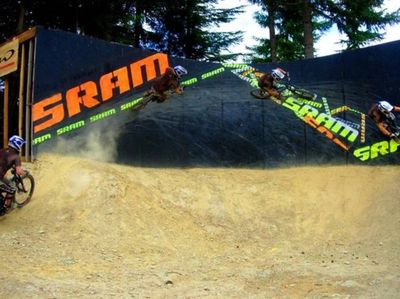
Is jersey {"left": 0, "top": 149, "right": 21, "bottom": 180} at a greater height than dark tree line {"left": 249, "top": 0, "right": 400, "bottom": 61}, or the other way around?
dark tree line {"left": 249, "top": 0, "right": 400, "bottom": 61}

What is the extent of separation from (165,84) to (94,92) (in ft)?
5.99

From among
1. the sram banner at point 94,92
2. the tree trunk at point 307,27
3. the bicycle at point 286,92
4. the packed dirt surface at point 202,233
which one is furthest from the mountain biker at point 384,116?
the tree trunk at point 307,27

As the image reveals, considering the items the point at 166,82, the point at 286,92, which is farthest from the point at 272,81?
the point at 166,82

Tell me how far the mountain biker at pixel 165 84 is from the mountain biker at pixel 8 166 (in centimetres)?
394

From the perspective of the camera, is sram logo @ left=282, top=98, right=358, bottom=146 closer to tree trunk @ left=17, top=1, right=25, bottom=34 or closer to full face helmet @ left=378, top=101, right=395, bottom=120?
full face helmet @ left=378, top=101, right=395, bottom=120

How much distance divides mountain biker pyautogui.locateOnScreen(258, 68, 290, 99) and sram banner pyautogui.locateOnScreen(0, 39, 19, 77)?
20.6 ft

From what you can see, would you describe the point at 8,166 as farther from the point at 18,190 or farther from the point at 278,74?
the point at 278,74

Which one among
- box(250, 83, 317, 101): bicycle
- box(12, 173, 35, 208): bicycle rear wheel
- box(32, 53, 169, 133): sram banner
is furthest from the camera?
box(250, 83, 317, 101): bicycle

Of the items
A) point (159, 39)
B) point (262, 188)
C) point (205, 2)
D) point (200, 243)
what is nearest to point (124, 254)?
point (200, 243)

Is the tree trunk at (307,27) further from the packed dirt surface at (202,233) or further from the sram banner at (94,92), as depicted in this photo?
A: the sram banner at (94,92)

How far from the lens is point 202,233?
31.4 feet

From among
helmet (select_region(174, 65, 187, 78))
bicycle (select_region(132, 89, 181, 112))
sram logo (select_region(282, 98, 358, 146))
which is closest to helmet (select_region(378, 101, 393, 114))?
sram logo (select_region(282, 98, 358, 146))

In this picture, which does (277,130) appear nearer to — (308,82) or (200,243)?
(308,82)

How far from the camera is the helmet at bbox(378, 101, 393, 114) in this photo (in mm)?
11305
